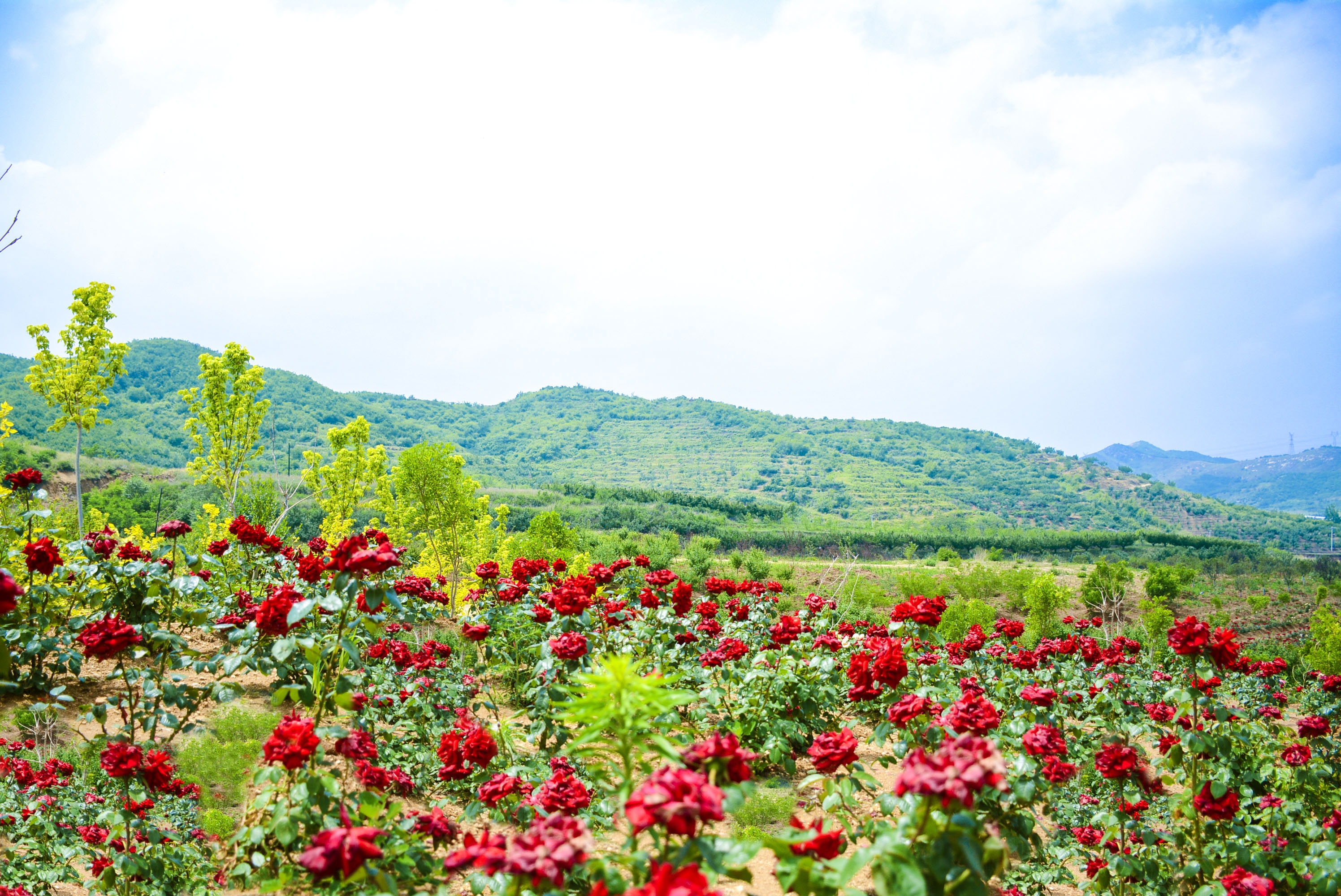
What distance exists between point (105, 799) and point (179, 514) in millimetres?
50654

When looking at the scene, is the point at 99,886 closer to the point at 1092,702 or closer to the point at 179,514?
the point at 1092,702

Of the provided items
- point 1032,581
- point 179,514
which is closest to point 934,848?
point 1032,581

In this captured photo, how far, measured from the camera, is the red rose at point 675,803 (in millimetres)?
1402

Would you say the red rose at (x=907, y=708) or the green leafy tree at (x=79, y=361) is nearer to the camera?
the red rose at (x=907, y=708)

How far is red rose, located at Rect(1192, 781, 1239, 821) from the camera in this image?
2.98 metres

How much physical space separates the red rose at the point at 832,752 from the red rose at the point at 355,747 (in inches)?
67.2

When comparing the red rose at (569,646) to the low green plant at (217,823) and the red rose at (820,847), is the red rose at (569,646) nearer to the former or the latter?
the red rose at (820,847)

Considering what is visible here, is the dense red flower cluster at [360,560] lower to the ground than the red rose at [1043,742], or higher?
higher

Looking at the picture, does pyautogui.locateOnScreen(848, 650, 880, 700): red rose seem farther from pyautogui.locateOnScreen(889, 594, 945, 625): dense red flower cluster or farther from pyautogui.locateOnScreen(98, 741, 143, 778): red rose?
pyautogui.locateOnScreen(98, 741, 143, 778): red rose

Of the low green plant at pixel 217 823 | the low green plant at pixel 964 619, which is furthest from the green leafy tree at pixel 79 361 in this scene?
the low green plant at pixel 964 619

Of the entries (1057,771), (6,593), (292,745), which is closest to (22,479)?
(6,593)

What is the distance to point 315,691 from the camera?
2732mm

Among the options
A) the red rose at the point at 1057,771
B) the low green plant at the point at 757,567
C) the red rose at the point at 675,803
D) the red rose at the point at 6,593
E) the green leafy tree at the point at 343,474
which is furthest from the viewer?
the low green plant at the point at 757,567

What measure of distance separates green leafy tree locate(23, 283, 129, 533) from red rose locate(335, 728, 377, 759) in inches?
460
